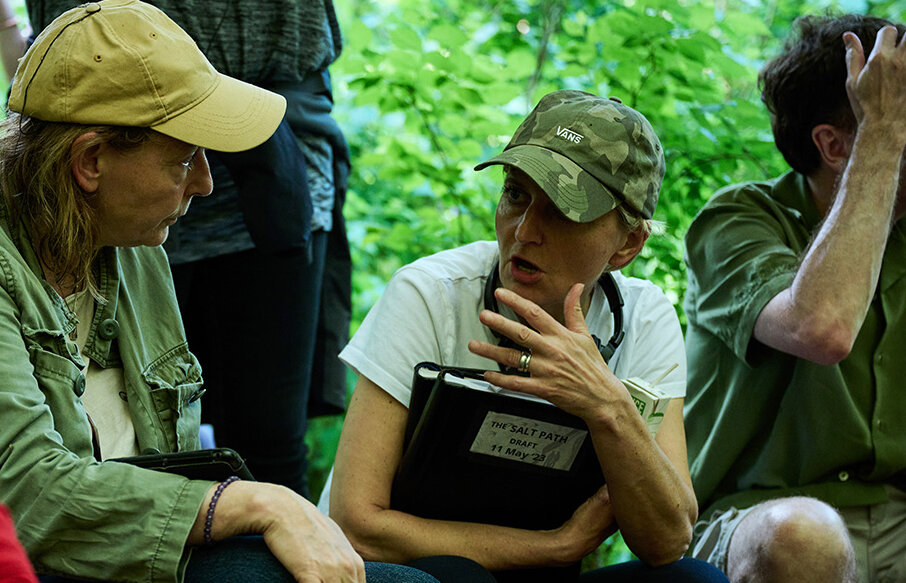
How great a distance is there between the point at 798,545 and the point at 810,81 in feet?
4.11

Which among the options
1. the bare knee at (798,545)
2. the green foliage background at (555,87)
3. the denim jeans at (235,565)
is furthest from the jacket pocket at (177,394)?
the green foliage background at (555,87)

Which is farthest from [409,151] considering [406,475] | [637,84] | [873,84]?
[406,475]

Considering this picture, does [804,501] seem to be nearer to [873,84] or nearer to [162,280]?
[873,84]

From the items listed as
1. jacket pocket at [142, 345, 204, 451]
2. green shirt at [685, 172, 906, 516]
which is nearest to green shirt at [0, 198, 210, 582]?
jacket pocket at [142, 345, 204, 451]

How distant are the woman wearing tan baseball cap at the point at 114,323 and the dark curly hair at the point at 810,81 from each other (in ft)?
4.87

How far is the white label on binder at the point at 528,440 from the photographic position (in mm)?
1818

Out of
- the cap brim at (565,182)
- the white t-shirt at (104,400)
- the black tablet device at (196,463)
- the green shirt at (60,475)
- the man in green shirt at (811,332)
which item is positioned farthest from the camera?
the man in green shirt at (811,332)

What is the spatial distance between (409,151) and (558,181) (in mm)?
1819

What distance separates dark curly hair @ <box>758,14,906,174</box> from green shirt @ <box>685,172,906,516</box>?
0.42 feet

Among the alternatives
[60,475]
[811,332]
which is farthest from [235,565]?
[811,332]

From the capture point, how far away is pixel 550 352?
1.79 meters

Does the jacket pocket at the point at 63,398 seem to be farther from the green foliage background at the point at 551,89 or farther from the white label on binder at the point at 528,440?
the green foliage background at the point at 551,89

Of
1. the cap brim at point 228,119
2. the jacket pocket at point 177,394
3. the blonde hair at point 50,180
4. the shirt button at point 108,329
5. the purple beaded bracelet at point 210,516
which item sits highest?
the cap brim at point 228,119

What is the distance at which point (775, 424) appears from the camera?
2516 millimetres
